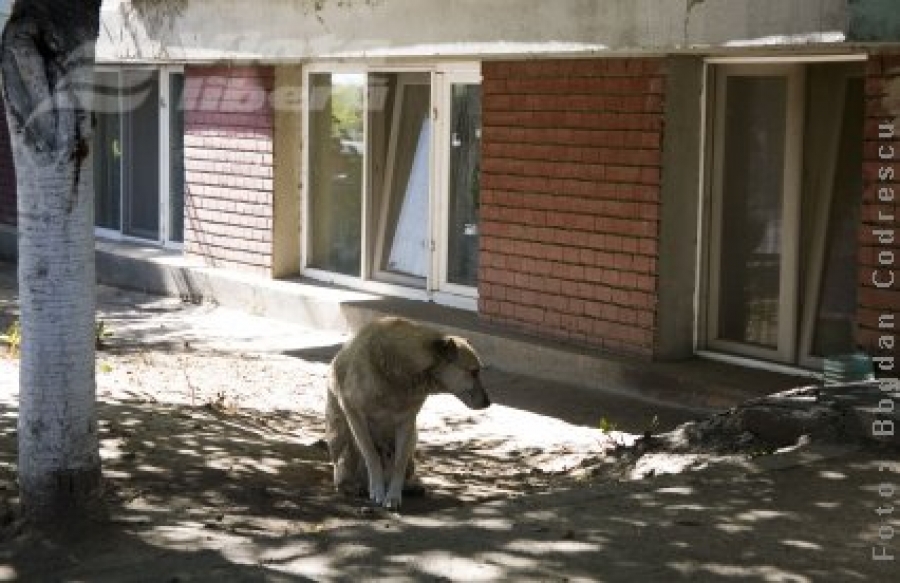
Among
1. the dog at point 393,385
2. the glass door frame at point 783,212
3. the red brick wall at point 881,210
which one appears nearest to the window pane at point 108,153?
the glass door frame at point 783,212

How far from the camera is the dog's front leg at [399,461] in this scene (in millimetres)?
7461

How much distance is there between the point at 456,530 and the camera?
5.84m

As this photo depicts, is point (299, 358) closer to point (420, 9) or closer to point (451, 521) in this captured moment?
point (420, 9)

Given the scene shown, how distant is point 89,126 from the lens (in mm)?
6531

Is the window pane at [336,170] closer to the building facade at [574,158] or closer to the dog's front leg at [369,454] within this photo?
the building facade at [574,158]

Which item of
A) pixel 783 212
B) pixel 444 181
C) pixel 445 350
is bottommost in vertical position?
pixel 445 350

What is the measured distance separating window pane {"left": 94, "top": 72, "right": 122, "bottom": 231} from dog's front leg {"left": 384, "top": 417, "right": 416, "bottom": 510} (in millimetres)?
11758

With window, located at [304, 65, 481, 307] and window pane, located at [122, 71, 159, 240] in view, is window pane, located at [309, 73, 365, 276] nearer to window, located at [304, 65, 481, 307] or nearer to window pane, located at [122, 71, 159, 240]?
window, located at [304, 65, 481, 307]

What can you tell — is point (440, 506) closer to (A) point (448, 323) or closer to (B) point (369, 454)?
(B) point (369, 454)

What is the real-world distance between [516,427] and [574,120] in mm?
2798

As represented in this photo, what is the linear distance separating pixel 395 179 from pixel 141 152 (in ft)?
17.2

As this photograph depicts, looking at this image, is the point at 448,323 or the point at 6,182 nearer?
the point at 448,323

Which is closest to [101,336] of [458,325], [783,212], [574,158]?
[458,325]

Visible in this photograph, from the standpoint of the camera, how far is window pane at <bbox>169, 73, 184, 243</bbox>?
1705cm
